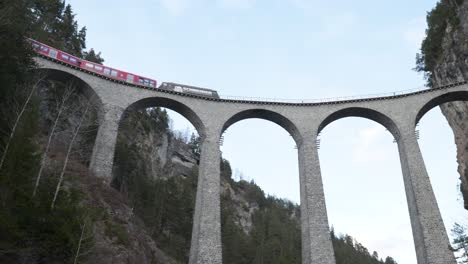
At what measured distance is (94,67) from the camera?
30.2 meters

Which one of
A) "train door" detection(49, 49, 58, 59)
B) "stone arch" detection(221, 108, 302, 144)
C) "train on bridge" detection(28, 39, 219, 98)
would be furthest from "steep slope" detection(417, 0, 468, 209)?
"train door" detection(49, 49, 58, 59)

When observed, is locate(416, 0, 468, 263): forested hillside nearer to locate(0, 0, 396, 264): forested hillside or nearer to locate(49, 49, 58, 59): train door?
locate(0, 0, 396, 264): forested hillside

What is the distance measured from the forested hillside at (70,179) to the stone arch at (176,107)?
1298 millimetres

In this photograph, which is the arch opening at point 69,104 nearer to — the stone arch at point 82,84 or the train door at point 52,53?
the stone arch at point 82,84

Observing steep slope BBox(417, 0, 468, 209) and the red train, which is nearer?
the red train

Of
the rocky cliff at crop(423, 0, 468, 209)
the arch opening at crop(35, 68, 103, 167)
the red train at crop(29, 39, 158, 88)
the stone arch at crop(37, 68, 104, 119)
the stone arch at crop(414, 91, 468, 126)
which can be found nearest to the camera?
the arch opening at crop(35, 68, 103, 167)

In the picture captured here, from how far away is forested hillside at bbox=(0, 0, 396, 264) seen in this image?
48.8ft

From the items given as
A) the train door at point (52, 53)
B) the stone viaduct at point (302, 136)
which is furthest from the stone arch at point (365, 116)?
the train door at point (52, 53)

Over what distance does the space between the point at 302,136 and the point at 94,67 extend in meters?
15.6

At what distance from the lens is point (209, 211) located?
25.0 meters

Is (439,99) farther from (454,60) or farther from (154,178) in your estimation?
(154,178)

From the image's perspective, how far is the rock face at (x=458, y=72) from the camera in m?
32.6

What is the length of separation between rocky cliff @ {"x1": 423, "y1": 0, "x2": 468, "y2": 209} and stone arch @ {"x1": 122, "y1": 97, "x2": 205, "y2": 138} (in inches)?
803

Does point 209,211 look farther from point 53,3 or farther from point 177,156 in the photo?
point 177,156
